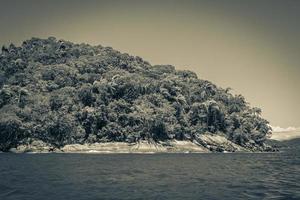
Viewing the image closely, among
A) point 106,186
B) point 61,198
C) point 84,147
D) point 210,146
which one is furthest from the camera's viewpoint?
point 210,146

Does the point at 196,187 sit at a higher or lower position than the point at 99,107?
lower

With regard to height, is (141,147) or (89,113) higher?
(89,113)

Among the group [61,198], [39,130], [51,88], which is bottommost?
[61,198]

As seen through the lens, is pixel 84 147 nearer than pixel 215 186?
No

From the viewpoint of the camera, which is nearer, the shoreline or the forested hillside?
the shoreline

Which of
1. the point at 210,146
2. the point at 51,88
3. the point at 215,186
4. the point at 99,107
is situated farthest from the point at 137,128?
the point at 215,186

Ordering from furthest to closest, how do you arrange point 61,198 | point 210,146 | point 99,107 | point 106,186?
point 210,146, point 99,107, point 106,186, point 61,198

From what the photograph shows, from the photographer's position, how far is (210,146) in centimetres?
18725

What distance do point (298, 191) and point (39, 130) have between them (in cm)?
13801

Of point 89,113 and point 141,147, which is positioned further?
point 89,113

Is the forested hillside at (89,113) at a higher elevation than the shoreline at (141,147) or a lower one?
Answer: higher

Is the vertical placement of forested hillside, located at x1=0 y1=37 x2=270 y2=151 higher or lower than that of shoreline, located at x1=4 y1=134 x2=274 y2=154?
higher

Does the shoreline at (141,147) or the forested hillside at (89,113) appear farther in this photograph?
the forested hillside at (89,113)

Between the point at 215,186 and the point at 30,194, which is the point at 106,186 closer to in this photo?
the point at 30,194
